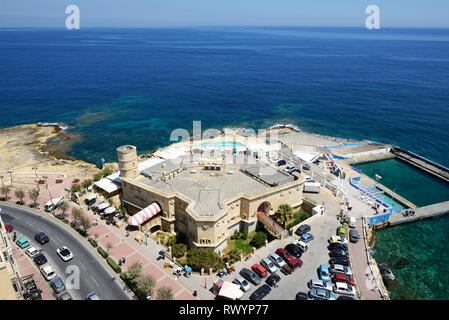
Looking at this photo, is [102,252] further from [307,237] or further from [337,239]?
[337,239]

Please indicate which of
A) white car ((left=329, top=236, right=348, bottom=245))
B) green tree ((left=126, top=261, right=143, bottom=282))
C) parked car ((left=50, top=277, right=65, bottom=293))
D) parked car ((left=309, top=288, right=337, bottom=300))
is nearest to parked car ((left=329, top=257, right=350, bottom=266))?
white car ((left=329, top=236, right=348, bottom=245))

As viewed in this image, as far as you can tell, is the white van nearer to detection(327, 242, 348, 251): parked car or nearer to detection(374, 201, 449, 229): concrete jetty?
detection(327, 242, 348, 251): parked car

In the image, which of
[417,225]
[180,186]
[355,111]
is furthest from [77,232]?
[355,111]

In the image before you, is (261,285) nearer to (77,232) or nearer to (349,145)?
(77,232)

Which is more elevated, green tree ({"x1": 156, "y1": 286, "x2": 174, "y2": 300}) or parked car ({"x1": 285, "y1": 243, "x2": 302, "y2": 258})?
parked car ({"x1": 285, "y1": 243, "x2": 302, "y2": 258})

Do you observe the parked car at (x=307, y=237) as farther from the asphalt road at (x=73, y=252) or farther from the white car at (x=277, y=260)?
the asphalt road at (x=73, y=252)

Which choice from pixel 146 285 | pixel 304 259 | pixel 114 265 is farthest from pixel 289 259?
pixel 114 265

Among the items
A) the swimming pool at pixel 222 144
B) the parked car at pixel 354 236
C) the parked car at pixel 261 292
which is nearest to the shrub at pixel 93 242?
the parked car at pixel 261 292
